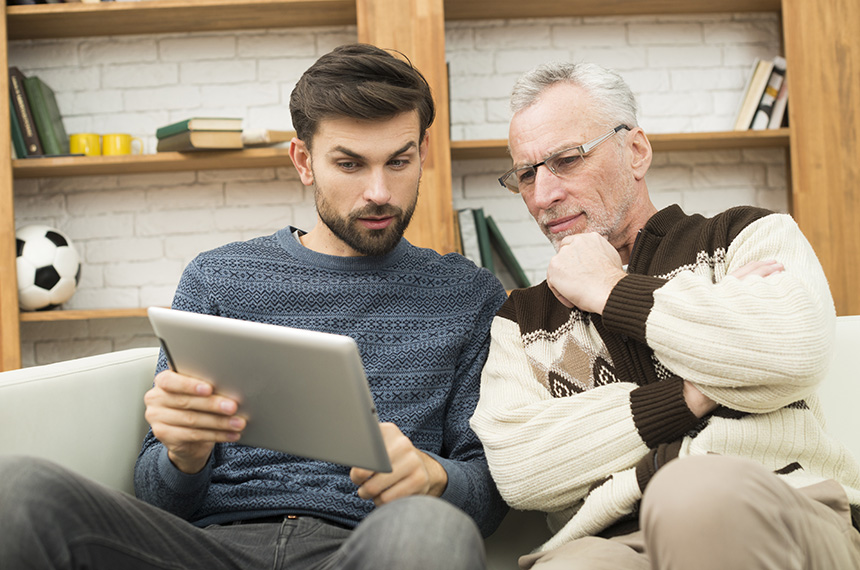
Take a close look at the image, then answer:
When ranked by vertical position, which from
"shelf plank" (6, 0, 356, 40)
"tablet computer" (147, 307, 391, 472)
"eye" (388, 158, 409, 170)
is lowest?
"tablet computer" (147, 307, 391, 472)

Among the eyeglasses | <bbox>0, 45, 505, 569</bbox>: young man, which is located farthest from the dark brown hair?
the eyeglasses

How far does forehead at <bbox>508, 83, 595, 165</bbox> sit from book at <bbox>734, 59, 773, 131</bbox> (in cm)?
143

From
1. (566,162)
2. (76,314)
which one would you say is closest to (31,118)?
(76,314)

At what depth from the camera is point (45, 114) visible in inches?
102

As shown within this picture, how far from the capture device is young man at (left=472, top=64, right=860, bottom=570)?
2.66ft

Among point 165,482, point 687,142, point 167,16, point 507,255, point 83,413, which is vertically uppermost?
point 167,16

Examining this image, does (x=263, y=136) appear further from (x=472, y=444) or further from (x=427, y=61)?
(x=472, y=444)

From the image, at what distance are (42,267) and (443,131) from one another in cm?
142

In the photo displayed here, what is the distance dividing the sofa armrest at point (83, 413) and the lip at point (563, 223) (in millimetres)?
861

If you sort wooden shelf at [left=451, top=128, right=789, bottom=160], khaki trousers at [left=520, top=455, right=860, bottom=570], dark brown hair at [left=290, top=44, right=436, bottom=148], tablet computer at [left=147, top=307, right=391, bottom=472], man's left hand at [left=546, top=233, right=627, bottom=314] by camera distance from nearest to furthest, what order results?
khaki trousers at [left=520, top=455, right=860, bottom=570] → tablet computer at [left=147, top=307, right=391, bottom=472] → man's left hand at [left=546, top=233, right=627, bottom=314] → dark brown hair at [left=290, top=44, right=436, bottom=148] → wooden shelf at [left=451, top=128, right=789, bottom=160]

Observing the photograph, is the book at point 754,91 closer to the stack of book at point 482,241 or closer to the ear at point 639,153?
the stack of book at point 482,241

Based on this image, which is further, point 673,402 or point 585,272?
point 585,272

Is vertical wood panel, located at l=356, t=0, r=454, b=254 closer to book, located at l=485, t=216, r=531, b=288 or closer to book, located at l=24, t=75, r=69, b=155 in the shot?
book, located at l=485, t=216, r=531, b=288

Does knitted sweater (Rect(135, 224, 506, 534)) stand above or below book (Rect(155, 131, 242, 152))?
below
